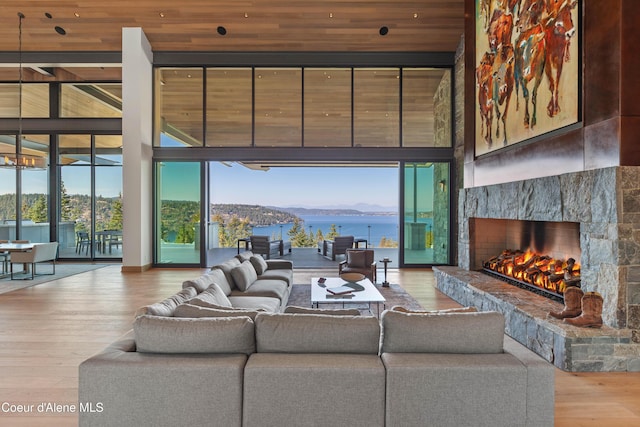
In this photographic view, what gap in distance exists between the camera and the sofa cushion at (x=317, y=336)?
226 centimetres

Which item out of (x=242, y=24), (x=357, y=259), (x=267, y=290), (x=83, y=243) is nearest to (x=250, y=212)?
(x=83, y=243)

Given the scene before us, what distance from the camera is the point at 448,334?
2.23 metres

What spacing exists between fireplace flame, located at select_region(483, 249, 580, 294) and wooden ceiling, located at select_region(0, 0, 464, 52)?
16.7 ft

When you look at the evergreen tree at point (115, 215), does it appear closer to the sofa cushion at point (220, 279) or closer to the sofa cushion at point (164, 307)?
the sofa cushion at point (220, 279)

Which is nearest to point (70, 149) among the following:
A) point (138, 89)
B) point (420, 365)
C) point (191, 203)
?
point (138, 89)

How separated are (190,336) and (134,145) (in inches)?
299

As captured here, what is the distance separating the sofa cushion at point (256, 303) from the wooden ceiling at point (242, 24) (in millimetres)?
6132

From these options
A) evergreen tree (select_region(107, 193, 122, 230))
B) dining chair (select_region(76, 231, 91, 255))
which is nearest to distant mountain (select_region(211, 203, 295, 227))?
evergreen tree (select_region(107, 193, 122, 230))

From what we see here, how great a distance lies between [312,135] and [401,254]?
3528mm

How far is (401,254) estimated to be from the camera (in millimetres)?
9344

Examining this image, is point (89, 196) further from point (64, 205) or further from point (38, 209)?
point (38, 209)

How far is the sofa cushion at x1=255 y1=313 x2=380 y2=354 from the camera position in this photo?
2256 millimetres

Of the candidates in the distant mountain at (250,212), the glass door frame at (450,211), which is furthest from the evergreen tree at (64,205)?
the glass door frame at (450,211)

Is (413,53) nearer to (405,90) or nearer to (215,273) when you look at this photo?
(405,90)
